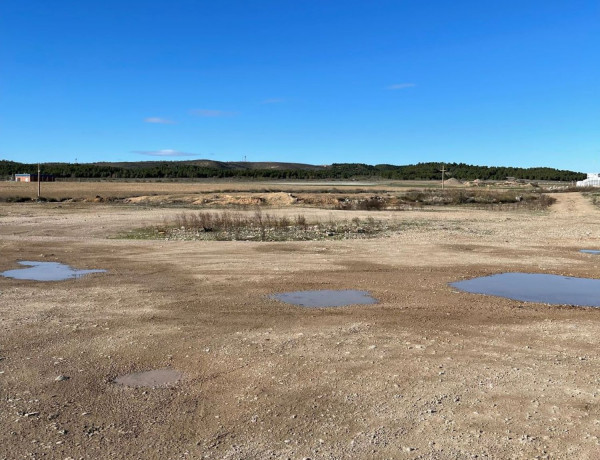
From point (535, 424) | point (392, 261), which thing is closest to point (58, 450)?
point (535, 424)

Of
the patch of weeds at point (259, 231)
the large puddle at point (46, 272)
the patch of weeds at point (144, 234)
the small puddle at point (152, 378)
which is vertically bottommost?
the small puddle at point (152, 378)

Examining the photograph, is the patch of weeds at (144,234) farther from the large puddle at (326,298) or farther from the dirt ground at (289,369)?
the large puddle at (326,298)

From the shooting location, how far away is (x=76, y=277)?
13.5 meters

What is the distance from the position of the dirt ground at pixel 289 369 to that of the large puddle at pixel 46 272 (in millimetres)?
822

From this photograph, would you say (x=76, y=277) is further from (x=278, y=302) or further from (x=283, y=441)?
(x=283, y=441)

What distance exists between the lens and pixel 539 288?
12477 mm

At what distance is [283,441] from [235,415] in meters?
0.74

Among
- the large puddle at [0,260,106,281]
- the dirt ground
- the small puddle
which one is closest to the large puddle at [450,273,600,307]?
the dirt ground

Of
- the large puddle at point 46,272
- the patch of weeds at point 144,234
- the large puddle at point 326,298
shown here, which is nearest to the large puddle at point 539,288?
the large puddle at point 326,298

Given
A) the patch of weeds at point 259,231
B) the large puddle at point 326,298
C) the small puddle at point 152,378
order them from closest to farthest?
the small puddle at point 152,378
the large puddle at point 326,298
the patch of weeds at point 259,231

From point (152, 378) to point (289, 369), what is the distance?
160 cm

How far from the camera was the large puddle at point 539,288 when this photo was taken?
11.3 metres

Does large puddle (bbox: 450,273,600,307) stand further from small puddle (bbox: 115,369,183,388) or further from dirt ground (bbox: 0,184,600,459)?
small puddle (bbox: 115,369,183,388)

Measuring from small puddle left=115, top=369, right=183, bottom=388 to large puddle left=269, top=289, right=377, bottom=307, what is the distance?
13.4ft
